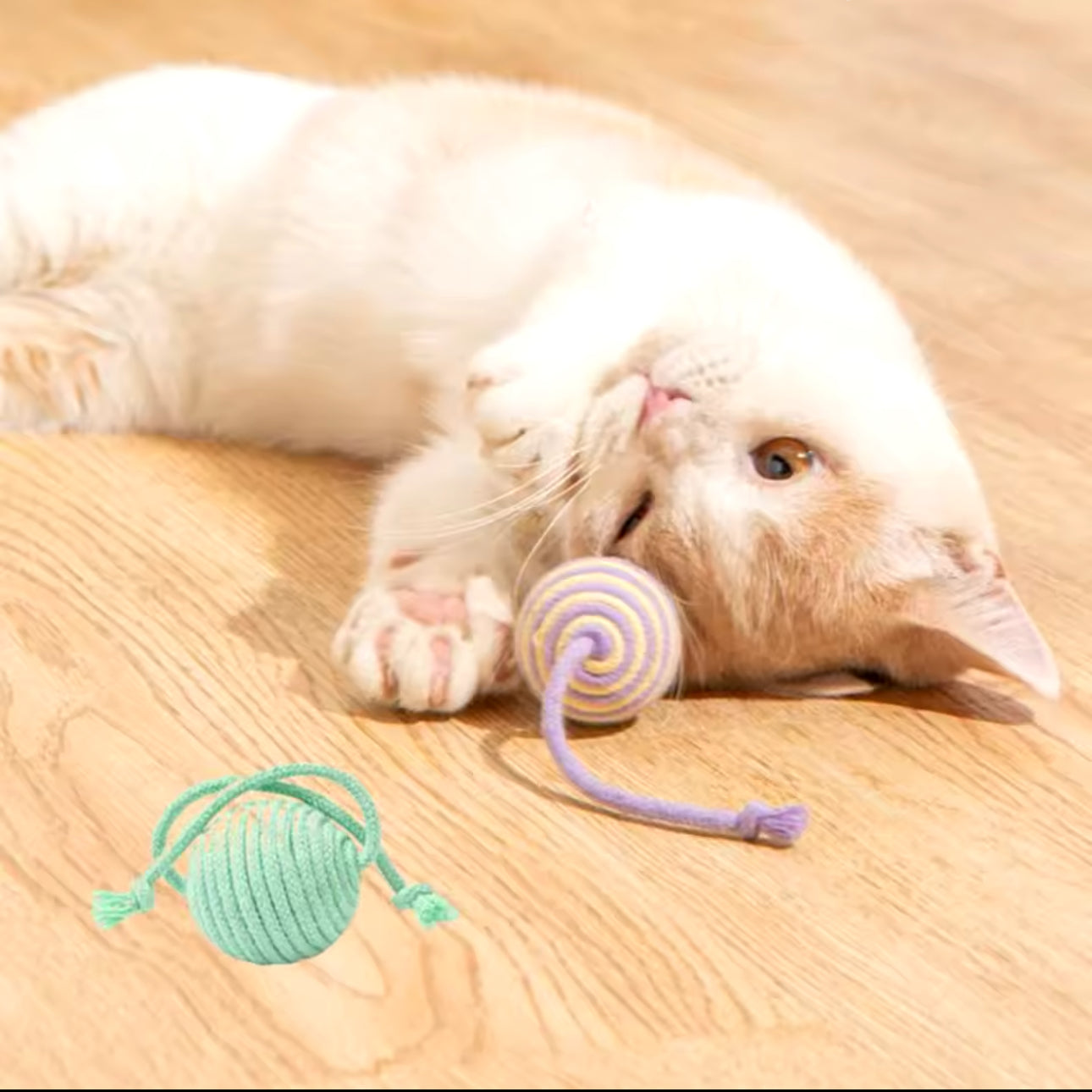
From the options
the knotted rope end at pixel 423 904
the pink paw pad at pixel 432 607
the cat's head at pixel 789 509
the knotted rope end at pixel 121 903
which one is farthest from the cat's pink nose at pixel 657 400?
the knotted rope end at pixel 121 903

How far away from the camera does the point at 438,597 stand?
5.76 ft

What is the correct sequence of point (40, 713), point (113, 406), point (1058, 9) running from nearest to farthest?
point (40, 713) → point (113, 406) → point (1058, 9)

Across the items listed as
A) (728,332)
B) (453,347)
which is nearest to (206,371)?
(453,347)

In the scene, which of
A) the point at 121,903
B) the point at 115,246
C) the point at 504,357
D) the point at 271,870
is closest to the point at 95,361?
the point at 115,246

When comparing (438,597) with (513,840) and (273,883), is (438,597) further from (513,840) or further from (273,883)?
(273,883)

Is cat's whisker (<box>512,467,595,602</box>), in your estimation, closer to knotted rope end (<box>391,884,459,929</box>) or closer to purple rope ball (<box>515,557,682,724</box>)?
purple rope ball (<box>515,557,682,724</box>)

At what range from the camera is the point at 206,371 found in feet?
7.84

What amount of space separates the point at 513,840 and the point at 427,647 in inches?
9.6

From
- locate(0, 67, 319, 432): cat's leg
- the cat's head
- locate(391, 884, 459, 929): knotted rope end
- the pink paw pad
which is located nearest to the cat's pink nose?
the cat's head

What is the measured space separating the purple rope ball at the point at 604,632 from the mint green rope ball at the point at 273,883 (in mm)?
443

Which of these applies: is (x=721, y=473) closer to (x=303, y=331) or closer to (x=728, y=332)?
(x=728, y=332)

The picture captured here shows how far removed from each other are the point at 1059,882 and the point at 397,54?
126 inches

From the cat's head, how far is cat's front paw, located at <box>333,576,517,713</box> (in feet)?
0.40

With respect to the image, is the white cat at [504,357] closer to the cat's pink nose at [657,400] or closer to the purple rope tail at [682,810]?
the cat's pink nose at [657,400]
